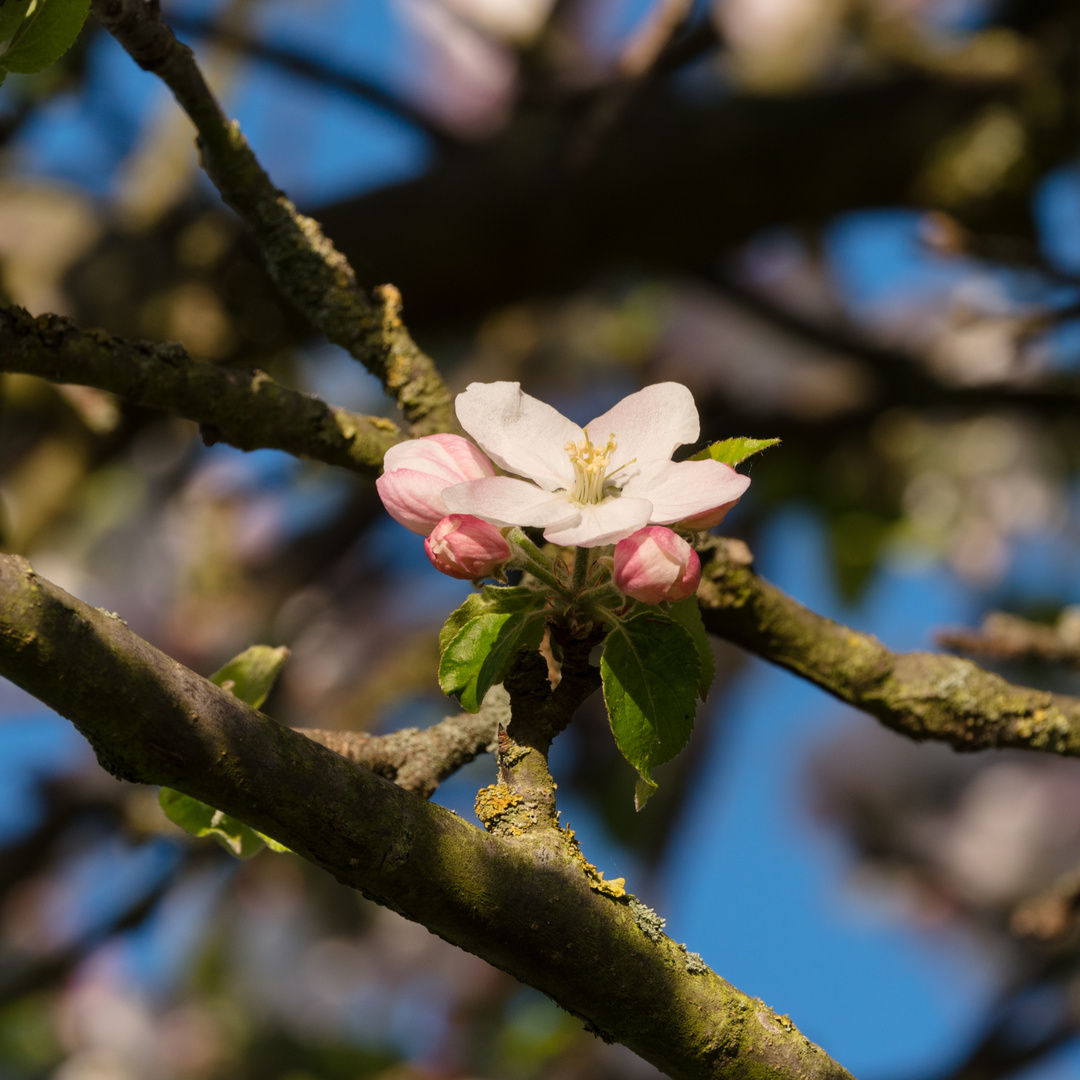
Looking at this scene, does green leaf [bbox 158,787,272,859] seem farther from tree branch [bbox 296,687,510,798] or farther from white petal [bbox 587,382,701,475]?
white petal [bbox 587,382,701,475]

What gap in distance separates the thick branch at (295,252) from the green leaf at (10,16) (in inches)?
3.5

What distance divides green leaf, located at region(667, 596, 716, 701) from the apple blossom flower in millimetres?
75

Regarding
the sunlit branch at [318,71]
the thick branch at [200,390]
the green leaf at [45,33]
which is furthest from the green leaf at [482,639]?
the sunlit branch at [318,71]

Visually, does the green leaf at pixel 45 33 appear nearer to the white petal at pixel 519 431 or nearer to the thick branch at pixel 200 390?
the thick branch at pixel 200 390

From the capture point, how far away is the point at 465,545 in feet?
2.06

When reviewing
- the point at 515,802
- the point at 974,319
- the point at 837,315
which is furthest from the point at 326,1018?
the point at 515,802

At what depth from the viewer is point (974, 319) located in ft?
5.98

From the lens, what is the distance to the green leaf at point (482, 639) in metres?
0.63

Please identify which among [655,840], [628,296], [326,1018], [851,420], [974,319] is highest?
[628,296]

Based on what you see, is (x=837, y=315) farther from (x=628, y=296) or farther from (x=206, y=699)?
(x=206, y=699)

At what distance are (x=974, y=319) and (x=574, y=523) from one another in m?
1.46

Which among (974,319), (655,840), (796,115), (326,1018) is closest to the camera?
(974,319)

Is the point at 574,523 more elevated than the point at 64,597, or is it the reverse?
the point at 574,523

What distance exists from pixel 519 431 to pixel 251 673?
0.79 feet
